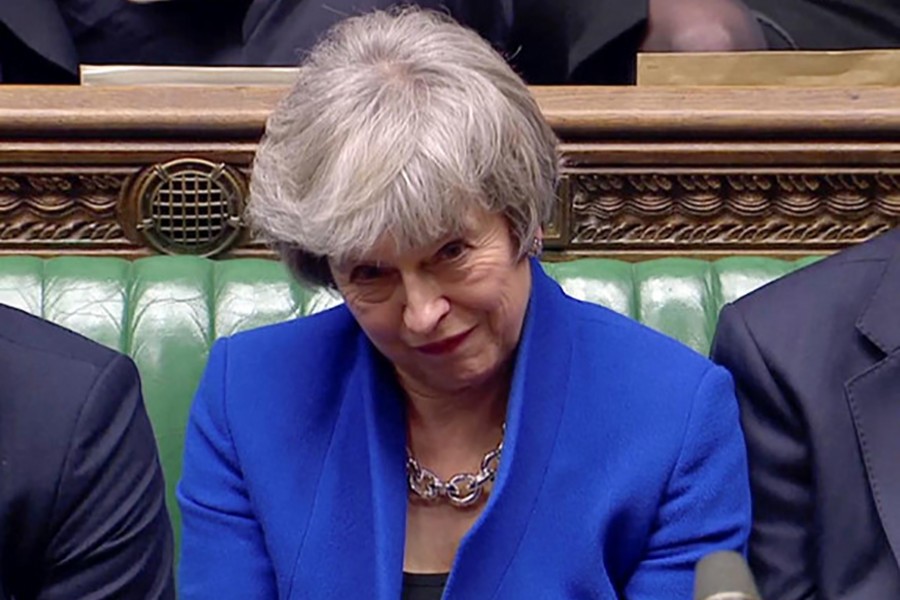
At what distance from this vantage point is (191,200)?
1761 millimetres

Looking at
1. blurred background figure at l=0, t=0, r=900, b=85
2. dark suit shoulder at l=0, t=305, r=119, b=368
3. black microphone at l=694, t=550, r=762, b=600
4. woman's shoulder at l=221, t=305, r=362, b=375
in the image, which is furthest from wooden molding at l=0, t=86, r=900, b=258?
black microphone at l=694, t=550, r=762, b=600

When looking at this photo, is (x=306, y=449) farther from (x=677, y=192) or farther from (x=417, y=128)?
(x=677, y=192)

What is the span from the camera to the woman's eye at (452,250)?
123 centimetres

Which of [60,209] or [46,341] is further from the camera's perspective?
[60,209]

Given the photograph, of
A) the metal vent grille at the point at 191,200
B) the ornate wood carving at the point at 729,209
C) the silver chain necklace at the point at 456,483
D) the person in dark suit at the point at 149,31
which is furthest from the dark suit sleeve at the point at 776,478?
the person in dark suit at the point at 149,31

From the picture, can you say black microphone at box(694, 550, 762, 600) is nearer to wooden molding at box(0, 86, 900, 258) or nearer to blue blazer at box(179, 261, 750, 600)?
blue blazer at box(179, 261, 750, 600)

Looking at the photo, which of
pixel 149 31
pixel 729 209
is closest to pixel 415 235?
pixel 729 209

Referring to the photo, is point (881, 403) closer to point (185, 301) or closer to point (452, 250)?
point (452, 250)

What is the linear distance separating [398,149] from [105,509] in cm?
33

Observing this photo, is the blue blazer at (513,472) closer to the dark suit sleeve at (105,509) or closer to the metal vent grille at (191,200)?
the dark suit sleeve at (105,509)

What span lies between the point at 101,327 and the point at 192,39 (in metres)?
0.50

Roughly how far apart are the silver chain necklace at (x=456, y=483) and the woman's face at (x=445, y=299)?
85mm

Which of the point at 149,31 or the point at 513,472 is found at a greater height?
the point at 149,31

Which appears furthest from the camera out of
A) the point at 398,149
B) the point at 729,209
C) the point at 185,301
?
the point at 729,209
